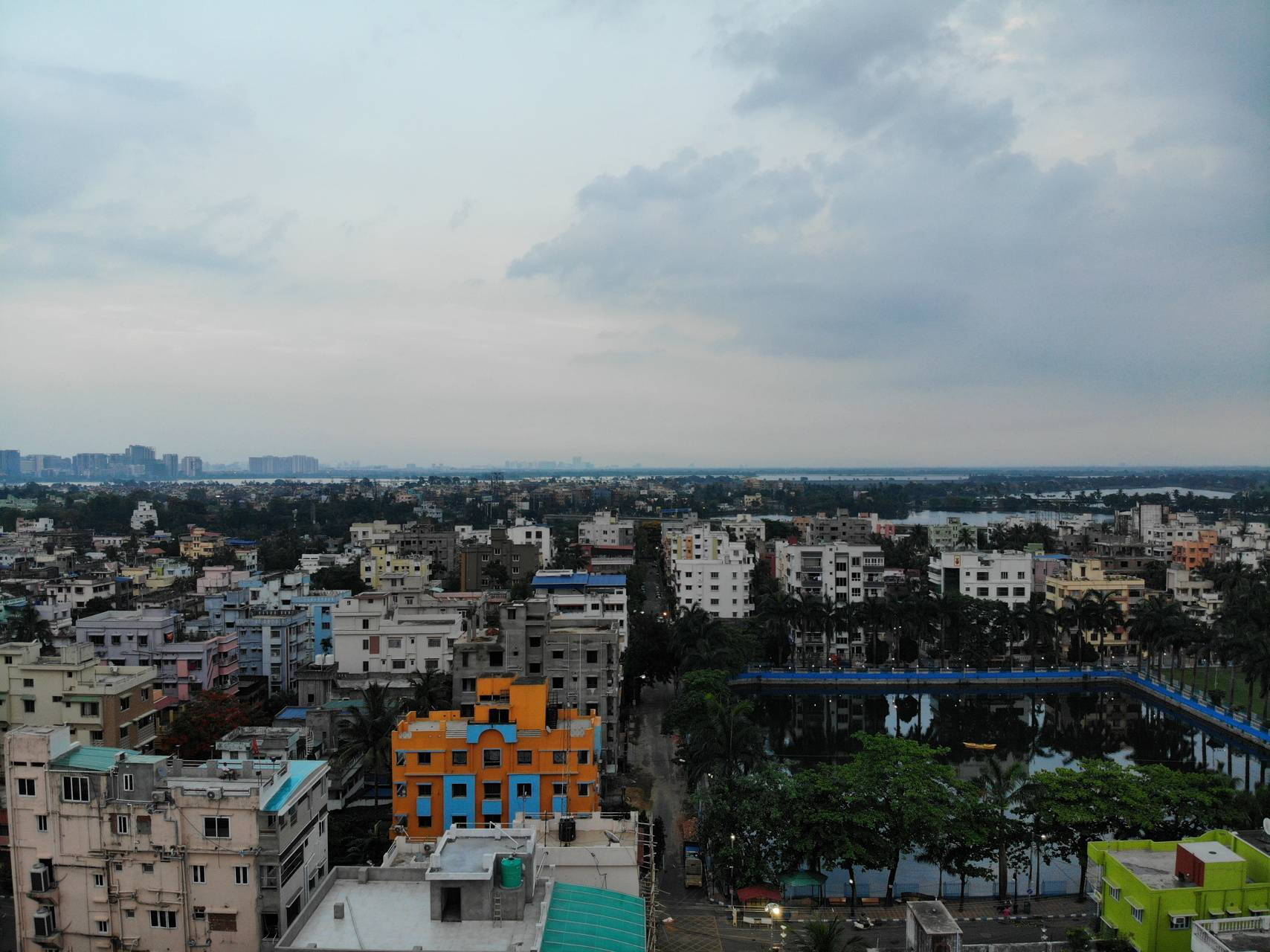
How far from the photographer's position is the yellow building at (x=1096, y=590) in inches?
1421

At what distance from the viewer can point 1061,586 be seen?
38094 mm

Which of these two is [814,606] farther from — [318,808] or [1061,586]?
[318,808]

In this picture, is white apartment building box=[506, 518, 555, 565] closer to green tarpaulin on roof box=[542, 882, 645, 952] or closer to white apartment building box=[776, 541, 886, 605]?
white apartment building box=[776, 541, 886, 605]

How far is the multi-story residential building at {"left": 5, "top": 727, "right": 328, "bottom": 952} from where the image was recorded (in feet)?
37.5

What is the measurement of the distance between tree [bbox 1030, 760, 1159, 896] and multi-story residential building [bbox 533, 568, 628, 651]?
38.9ft

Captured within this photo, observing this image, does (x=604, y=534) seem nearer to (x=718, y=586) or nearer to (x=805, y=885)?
(x=718, y=586)

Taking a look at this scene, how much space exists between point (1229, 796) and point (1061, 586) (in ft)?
81.2

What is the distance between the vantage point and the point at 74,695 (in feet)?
60.4

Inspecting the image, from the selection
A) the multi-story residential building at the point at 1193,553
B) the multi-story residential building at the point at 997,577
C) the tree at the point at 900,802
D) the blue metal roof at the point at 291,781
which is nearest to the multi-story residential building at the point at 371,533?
the multi-story residential building at the point at 997,577

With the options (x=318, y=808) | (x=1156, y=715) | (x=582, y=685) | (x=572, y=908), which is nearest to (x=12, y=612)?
(x=582, y=685)

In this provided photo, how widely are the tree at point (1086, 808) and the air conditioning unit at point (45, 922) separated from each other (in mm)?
13752

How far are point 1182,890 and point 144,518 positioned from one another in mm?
91063

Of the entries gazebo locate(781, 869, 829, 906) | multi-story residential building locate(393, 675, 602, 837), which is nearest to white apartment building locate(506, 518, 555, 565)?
multi-story residential building locate(393, 675, 602, 837)

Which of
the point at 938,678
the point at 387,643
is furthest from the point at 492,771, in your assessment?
the point at 938,678
